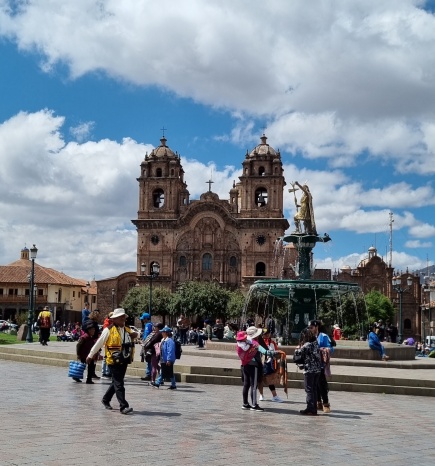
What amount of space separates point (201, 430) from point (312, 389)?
2472 mm

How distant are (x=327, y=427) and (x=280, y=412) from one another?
4.90 feet

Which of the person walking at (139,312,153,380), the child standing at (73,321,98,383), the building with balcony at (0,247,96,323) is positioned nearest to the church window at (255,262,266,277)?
the building with balcony at (0,247,96,323)

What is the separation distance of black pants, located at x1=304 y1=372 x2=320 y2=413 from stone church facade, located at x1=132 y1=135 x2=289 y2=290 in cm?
5631

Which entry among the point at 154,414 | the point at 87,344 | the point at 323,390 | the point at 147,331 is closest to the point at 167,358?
the point at 87,344

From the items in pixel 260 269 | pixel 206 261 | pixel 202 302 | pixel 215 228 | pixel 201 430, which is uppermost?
pixel 215 228

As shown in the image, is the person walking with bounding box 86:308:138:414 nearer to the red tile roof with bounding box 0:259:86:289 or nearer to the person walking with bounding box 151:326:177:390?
the person walking with bounding box 151:326:177:390

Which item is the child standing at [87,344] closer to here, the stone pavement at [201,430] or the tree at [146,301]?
the stone pavement at [201,430]

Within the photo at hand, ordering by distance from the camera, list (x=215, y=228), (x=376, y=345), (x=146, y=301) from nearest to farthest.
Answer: (x=376, y=345) → (x=146, y=301) → (x=215, y=228)

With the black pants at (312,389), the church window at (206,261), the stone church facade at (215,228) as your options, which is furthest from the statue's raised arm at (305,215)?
the church window at (206,261)

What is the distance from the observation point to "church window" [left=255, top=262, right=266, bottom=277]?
6762 centimetres

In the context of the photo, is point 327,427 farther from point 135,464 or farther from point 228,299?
point 228,299

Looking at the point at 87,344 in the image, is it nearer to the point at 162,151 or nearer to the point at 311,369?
the point at 311,369

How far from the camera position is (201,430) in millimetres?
8883

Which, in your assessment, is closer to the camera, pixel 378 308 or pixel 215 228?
pixel 378 308
